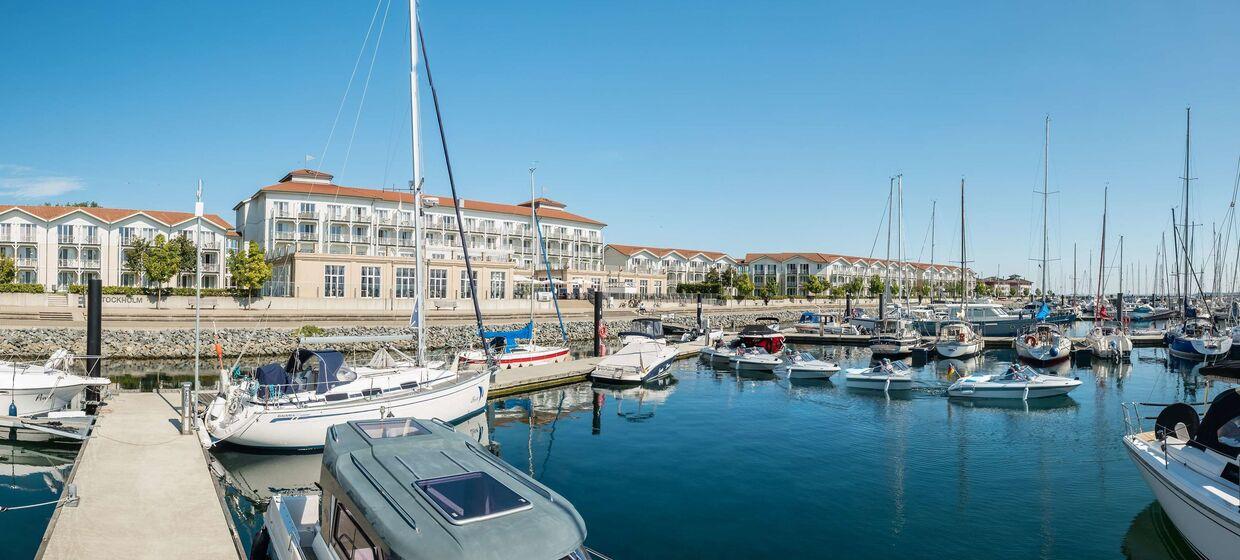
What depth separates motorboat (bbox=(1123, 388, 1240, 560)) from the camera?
35.4ft

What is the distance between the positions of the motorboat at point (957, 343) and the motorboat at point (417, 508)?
4417 cm

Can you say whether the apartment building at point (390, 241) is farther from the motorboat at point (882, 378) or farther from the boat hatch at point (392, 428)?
the boat hatch at point (392, 428)

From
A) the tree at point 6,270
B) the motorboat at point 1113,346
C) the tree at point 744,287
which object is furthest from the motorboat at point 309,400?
the tree at point 744,287

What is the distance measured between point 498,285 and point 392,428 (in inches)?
2487

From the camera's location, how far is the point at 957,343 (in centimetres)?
4697

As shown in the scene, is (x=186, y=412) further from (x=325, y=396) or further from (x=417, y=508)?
(x=417, y=508)

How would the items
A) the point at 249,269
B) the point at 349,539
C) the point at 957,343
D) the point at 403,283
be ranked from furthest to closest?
the point at 403,283 → the point at 249,269 → the point at 957,343 → the point at 349,539

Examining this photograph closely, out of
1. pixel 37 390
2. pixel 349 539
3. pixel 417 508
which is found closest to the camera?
pixel 417 508

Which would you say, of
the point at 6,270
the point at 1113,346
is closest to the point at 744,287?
the point at 1113,346

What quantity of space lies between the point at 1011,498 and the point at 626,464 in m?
9.55

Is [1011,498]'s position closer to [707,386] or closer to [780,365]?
[707,386]

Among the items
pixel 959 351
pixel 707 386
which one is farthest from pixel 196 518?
pixel 959 351

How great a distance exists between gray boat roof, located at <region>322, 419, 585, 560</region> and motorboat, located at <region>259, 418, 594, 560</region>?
0.01m

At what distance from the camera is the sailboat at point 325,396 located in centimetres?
1792
